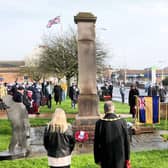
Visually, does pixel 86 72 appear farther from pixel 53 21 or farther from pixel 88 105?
pixel 53 21

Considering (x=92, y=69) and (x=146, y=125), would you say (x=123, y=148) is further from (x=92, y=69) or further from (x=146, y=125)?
(x=146, y=125)

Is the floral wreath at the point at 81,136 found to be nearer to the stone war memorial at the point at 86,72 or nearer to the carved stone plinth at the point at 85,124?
the carved stone plinth at the point at 85,124

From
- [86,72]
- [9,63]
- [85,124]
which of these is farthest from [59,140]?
[9,63]

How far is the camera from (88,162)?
30.7 feet

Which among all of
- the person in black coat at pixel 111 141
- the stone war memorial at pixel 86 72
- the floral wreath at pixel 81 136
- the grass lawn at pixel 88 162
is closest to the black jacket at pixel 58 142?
the person in black coat at pixel 111 141

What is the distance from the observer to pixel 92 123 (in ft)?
43.6

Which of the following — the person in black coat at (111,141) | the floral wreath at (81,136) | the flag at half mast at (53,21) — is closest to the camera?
the person in black coat at (111,141)

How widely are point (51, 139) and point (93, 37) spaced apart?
8.12 m

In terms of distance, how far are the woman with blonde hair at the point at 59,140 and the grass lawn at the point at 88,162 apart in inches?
116

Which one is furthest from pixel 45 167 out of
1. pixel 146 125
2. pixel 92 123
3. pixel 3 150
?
pixel 146 125

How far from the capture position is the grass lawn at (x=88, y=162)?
9062mm

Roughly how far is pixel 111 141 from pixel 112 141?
0.02 metres

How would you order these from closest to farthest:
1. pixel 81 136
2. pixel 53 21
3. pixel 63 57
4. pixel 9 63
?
pixel 81 136 < pixel 53 21 < pixel 63 57 < pixel 9 63

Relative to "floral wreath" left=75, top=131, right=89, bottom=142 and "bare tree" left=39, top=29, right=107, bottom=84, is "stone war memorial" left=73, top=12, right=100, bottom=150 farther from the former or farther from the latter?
"bare tree" left=39, top=29, right=107, bottom=84
